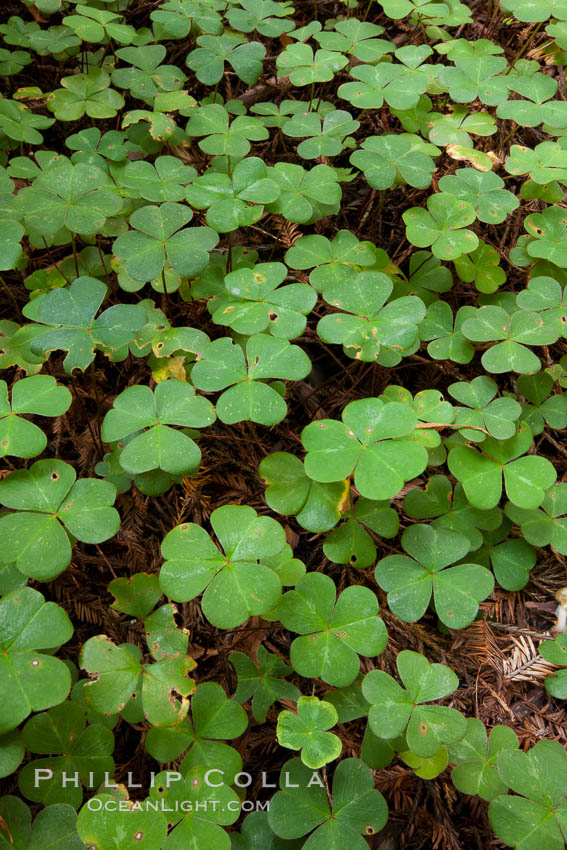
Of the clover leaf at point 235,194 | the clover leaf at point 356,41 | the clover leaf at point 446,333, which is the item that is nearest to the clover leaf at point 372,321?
the clover leaf at point 446,333

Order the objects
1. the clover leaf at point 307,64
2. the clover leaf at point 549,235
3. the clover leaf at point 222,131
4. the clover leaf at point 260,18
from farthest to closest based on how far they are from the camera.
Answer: the clover leaf at point 260,18, the clover leaf at point 307,64, the clover leaf at point 222,131, the clover leaf at point 549,235

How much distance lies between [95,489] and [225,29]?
8.30 feet

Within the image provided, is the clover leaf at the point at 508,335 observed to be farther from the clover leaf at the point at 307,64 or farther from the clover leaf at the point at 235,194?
the clover leaf at the point at 307,64

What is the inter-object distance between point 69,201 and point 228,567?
149cm

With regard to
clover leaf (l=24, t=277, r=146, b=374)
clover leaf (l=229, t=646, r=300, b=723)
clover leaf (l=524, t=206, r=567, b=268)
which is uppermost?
clover leaf (l=524, t=206, r=567, b=268)

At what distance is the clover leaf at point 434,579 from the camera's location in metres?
1.55

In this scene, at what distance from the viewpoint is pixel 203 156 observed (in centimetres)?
266

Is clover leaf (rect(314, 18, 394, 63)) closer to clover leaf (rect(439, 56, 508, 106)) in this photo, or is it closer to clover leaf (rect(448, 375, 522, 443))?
clover leaf (rect(439, 56, 508, 106))

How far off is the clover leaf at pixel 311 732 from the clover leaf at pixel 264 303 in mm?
1081

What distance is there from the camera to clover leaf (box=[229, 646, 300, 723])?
153cm

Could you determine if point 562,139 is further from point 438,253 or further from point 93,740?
point 93,740

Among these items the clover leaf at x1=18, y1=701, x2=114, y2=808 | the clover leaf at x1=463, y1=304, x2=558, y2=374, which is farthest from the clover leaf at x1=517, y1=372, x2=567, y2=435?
the clover leaf at x1=18, y1=701, x2=114, y2=808

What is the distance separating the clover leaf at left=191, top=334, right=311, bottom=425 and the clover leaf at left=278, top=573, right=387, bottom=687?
50cm

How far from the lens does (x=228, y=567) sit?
1.46 metres
